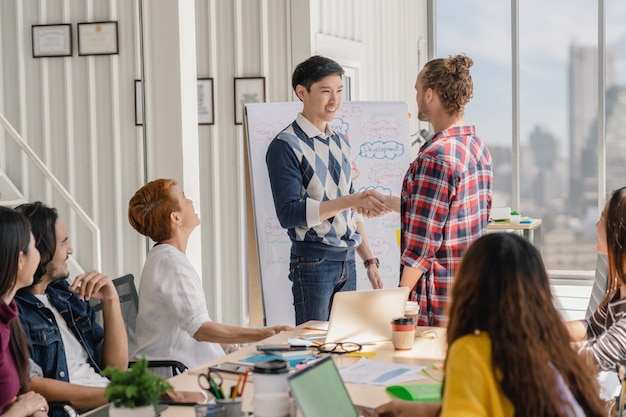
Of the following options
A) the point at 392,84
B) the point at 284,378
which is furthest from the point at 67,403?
the point at 392,84

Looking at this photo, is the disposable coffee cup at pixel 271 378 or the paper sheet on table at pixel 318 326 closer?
the disposable coffee cup at pixel 271 378

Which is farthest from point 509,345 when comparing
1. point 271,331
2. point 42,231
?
point 42,231

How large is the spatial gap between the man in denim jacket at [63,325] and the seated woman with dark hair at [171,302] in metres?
0.12

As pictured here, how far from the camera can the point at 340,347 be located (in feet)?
8.87

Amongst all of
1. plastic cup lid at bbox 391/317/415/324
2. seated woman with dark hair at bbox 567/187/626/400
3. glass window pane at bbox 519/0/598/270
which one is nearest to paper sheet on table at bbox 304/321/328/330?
plastic cup lid at bbox 391/317/415/324

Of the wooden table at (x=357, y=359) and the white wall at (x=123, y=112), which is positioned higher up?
the white wall at (x=123, y=112)

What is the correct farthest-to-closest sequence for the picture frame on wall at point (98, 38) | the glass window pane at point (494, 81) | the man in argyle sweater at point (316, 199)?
the glass window pane at point (494, 81) → the picture frame on wall at point (98, 38) → the man in argyle sweater at point (316, 199)

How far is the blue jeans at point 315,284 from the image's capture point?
3.60 m

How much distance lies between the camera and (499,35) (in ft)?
29.4

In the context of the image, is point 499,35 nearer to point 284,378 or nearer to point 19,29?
point 19,29

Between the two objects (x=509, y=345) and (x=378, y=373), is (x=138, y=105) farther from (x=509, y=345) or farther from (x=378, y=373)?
(x=509, y=345)

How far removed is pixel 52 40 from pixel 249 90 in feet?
4.57

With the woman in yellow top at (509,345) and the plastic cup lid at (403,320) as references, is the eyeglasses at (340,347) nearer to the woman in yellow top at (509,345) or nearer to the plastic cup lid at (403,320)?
the plastic cup lid at (403,320)

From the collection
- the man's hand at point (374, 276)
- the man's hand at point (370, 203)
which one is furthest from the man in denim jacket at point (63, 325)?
the man's hand at point (374, 276)
